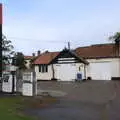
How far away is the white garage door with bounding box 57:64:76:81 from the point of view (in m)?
61.9

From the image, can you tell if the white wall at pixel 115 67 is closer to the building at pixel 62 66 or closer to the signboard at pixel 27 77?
the building at pixel 62 66

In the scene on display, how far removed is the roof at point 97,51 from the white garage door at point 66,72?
247 cm

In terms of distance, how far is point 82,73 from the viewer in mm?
60844

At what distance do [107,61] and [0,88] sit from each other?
2635cm

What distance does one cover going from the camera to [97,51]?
63.4 meters

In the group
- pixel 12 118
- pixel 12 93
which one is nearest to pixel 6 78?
pixel 12 93

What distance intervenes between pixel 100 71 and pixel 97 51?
4446mm

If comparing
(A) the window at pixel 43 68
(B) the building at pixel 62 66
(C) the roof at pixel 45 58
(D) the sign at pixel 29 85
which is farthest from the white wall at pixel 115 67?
(D) the sign at pixel 29 85

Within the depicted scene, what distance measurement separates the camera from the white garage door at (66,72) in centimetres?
6189

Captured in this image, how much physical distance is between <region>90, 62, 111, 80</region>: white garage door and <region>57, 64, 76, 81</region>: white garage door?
2699 millimetres

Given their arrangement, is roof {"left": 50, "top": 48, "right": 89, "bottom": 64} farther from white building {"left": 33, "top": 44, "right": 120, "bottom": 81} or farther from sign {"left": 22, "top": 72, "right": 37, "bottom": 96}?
sign {"left": 22, "top": 72, "right": 37, "bottom": 96}

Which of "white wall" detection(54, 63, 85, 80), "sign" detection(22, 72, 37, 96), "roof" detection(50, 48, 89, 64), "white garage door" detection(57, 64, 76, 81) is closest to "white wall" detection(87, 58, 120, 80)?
"white wall" detection(54, 63, 85, 80)

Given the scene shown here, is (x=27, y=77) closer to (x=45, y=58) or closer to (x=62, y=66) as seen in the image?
(x=62, y=66)

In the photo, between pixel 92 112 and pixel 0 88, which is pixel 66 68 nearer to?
pixel 0 88
